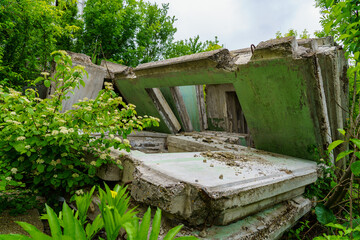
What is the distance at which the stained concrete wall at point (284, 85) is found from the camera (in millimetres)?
2176

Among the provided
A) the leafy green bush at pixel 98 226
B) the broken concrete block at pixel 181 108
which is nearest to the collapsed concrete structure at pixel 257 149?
the leafy green bush at pixel 98 226

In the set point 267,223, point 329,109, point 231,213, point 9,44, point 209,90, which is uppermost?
point 9,44

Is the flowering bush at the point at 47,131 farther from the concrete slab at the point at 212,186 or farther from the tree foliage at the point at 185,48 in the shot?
the tree foliage at the point at 185,48

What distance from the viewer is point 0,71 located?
15.2 feet

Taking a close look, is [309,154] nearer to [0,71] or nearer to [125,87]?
[125,87]

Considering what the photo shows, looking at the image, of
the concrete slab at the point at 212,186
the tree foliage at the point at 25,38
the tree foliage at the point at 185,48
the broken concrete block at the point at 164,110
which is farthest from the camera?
the tree foliage at the point at 185,48

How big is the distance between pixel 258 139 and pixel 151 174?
6.11ft

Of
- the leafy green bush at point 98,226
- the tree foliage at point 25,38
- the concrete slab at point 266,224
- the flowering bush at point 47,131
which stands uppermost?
the tree foliage at point 25,38

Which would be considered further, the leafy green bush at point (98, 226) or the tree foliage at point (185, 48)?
the tree foliage at point (185, 48)

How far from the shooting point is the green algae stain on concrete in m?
2.26

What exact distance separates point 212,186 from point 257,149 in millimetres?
1838

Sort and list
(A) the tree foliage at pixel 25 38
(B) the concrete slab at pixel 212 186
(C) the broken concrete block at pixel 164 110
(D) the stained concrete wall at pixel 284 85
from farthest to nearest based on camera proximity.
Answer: (A) the tree foliage at pixel 25 38 → (C) the broken concrete block at pixel 164 110 → (D) the stained concrete wall at pixel 284 85 → (B) the concrete slab at pixel 212 186

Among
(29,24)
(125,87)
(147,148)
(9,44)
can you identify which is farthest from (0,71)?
(147,148)

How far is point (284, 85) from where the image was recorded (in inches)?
91.7
